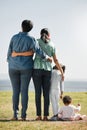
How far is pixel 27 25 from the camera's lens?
12562mm

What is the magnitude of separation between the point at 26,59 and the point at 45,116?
158cm

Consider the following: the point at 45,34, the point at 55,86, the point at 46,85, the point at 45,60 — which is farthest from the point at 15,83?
the point at 45,34

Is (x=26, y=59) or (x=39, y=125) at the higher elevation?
(x=26, y=59)

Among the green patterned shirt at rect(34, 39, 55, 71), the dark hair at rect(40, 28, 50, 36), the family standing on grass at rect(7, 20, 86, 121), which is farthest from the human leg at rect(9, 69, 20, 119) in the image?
the dark hair at rect(40, 28, 50, 36)

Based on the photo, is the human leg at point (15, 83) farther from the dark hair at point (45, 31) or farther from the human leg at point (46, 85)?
the dark hair at point (45, 31)

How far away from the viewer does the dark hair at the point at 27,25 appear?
12.5m

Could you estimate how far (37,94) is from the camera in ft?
41.9

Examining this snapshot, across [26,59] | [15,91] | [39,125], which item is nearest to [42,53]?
[26,59]

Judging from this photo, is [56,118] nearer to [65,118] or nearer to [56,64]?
[65,118]

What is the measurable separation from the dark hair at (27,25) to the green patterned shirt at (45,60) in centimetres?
47

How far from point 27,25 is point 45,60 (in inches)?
38.8

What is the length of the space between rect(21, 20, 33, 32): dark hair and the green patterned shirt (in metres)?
0.47

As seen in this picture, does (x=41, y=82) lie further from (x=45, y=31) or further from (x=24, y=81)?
(x=45, y=31)

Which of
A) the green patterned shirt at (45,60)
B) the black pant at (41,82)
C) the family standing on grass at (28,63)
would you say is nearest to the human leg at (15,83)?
the family standing on grass at (28,63)
